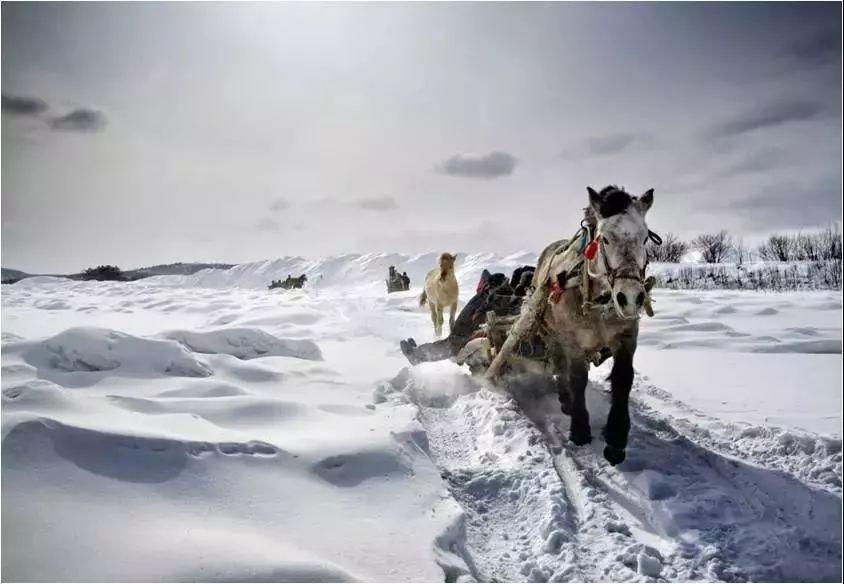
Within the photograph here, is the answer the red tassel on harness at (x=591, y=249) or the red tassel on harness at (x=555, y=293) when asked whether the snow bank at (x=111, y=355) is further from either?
the red tassel on harness at (x=591, y=249)

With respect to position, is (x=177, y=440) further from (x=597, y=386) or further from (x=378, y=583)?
(x=597, y=386)

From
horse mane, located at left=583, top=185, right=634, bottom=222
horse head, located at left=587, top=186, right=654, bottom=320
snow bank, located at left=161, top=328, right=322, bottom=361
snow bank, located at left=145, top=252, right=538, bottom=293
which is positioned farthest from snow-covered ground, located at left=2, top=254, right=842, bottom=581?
snow bank, located at left=145, top=252, right=538, bottom=293

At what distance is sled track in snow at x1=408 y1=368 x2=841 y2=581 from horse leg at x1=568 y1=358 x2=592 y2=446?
0.30 ft

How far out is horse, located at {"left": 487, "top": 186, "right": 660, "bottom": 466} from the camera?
2.87m

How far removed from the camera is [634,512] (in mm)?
2732

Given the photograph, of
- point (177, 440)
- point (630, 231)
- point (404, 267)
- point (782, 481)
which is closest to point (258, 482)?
point (177, 440)

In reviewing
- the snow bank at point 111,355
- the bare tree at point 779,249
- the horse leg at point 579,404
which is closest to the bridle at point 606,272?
the horse leg at point 579,404

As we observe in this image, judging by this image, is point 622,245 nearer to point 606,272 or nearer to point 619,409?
point 606,272

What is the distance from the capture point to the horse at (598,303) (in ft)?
9.40

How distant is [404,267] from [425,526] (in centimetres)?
7767

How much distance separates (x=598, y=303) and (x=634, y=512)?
130 cm

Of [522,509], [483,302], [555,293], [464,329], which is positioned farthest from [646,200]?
[464,329]

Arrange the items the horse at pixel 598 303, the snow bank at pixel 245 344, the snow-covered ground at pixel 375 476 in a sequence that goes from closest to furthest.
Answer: the snow-covered ground at pixel 375 476
the horse at pixel 598 303
the snow bank at pixel 245 344

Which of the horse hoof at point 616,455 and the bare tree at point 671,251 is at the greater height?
the bare tree at point 671,251
